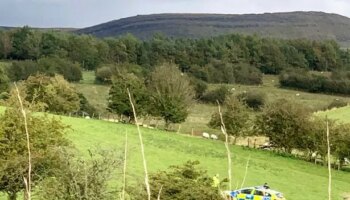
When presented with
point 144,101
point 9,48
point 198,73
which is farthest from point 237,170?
point 9,48

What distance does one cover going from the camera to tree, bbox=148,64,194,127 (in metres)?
66.1

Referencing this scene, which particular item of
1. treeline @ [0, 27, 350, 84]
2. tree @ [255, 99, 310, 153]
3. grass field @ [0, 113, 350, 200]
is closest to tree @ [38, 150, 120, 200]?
grass field @ [0, 113, 350, 200]

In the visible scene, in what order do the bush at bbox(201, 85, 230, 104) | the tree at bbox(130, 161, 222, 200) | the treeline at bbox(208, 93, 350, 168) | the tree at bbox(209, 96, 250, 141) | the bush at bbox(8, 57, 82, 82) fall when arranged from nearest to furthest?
the tree at bbox(130, 161, 222, 200), the treeline at bbox(208, 93, 350, 168), the tree at bbox(209, 96, 250, 141), the bush at bbox(201, 85, 230, 104), the bush at bbox(8, 57, 82, 82)

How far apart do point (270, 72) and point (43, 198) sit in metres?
128

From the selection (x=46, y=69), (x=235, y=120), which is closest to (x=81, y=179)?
(x=235, y=120)

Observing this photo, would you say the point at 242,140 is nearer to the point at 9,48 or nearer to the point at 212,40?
the point at 9,48

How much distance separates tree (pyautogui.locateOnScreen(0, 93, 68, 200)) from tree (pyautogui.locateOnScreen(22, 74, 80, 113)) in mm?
34231

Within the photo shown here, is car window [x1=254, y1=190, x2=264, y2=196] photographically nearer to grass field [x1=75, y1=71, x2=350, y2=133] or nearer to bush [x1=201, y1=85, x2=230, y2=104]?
grass field [x1=75, y1=71, x2=350, y2=133]

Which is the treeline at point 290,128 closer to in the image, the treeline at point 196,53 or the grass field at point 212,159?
the grass field at point 212,159

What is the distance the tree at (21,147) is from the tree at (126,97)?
127 ft

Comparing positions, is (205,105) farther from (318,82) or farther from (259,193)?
(259,193)

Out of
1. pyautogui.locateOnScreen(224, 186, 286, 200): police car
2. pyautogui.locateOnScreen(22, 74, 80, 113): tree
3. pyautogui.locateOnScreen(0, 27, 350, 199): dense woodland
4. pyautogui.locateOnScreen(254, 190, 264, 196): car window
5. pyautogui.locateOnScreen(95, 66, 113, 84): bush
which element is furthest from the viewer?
pyautogui.locateOnScreen(95, 66, 113, 84): bush

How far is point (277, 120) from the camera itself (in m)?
57.5

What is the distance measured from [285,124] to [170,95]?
53.0 feet
